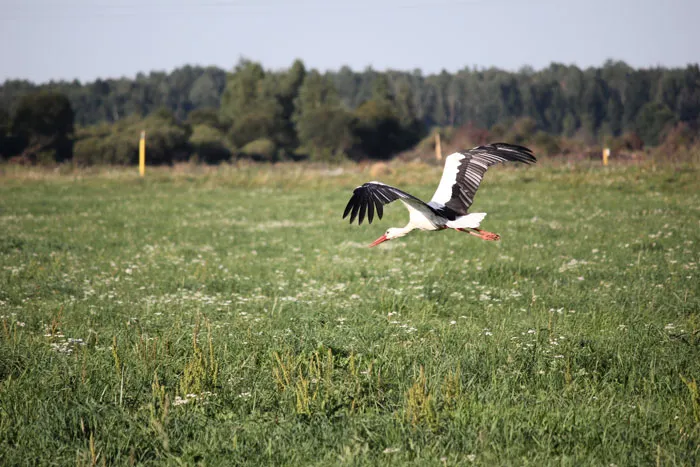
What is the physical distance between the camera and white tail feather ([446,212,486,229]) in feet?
22.1

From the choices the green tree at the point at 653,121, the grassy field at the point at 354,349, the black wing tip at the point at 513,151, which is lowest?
the grassy field at the point at 354,349

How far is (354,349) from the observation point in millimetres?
5484

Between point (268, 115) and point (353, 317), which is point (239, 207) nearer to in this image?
point (353, 317)

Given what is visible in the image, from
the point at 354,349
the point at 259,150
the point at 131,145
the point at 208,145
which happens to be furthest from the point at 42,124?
the point at 354,349

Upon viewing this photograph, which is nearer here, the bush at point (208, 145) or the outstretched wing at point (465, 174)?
the outstretched wing at point (465, 174)

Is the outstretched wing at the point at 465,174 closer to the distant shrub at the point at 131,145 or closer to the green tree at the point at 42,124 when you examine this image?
the distant shrub at the point at 131,145

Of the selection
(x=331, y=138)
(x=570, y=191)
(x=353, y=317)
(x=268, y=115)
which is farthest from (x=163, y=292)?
(x=268, y=115)

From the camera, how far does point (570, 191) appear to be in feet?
70.9

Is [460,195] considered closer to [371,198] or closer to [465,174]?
[465,174]

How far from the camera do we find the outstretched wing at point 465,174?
7277mm

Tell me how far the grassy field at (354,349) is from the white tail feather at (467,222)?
3.08 feet

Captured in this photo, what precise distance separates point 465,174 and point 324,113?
6316cm

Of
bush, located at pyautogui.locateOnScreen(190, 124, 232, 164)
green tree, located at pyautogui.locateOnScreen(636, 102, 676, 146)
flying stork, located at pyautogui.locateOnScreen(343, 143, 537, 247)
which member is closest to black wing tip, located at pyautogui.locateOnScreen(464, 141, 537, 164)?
flying stork, located at pyautogui.locateOnScreen(343, 143, 537, 247)

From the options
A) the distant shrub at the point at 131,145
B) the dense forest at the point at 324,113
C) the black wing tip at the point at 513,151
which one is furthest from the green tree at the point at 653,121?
the black wing tip at the point at 513,151
